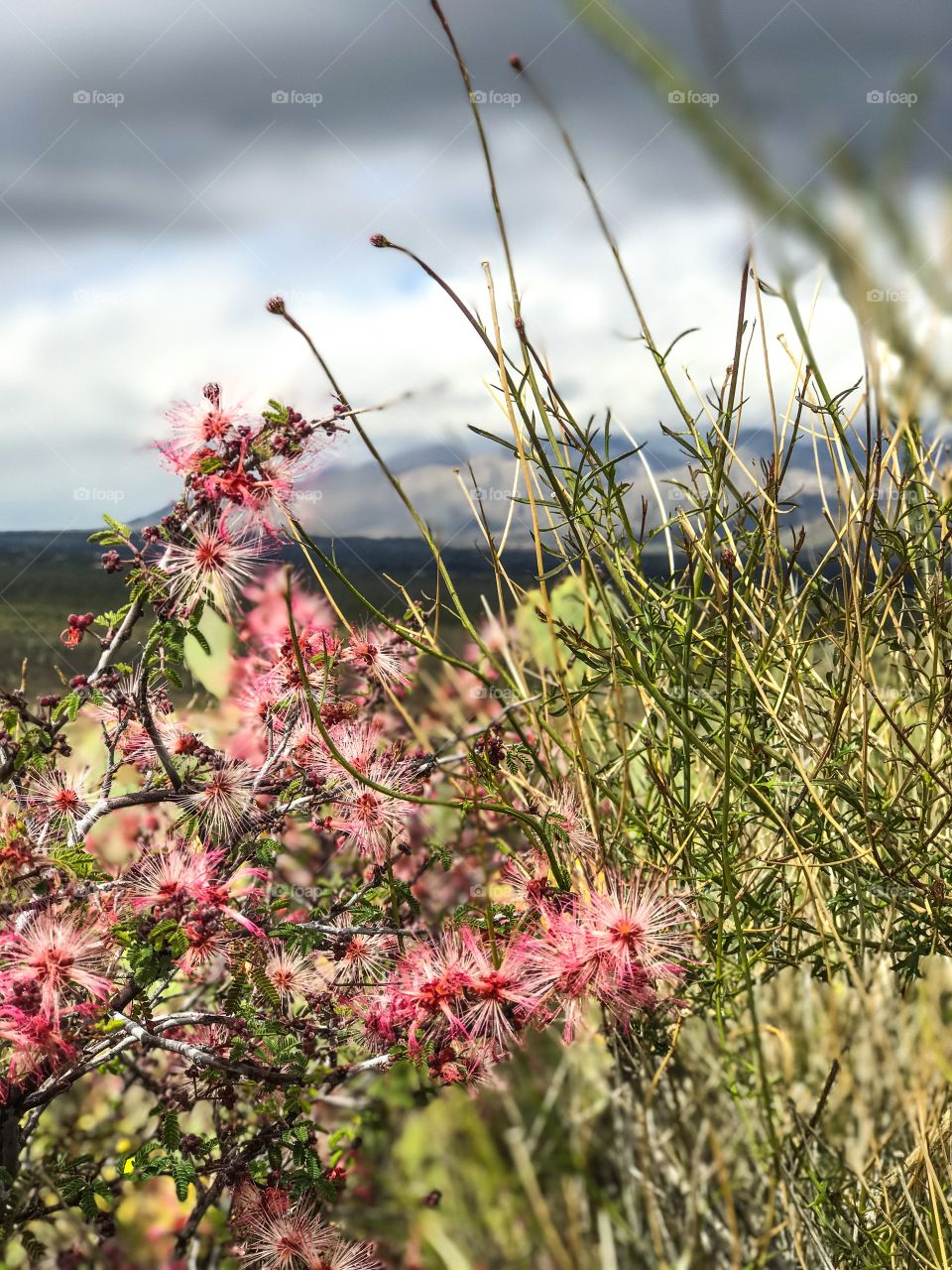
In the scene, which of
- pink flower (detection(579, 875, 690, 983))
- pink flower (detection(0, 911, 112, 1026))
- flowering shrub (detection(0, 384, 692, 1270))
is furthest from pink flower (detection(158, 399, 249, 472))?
Result: pink flower (detection(579, 875, 690, 983))

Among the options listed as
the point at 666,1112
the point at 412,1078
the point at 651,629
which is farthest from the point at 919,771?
the point at 412,1078

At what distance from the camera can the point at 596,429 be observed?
96cm

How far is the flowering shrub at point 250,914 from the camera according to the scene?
32.8 inches

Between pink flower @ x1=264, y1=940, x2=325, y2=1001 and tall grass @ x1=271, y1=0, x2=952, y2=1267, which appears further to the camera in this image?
pink flower @ x1=264, y1=940, x2=325, y2=1001

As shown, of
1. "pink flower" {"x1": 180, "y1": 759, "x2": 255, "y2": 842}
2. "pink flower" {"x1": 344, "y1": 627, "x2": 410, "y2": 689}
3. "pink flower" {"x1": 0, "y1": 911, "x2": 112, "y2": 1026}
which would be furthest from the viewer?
"pink flower" {"x1": 344, "y1": 627, "x2": 410, "y2": 689}

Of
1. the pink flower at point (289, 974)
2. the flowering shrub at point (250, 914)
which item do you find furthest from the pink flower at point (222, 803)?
the pink flower at point (289, 974)

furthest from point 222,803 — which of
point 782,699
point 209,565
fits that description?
point 782,699

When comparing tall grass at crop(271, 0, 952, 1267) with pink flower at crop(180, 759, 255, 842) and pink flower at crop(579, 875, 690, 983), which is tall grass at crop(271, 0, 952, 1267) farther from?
pink flower at crop(180, 759, 255, 842)

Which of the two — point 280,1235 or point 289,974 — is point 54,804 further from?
point 280,1235

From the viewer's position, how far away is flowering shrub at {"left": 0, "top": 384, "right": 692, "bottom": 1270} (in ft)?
2.74

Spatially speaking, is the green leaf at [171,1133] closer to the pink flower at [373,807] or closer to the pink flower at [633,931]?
the pink flower at [373,807]

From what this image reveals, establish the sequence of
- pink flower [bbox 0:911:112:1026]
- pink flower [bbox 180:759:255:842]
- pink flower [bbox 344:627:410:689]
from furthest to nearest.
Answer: pink flower [bbox 344:627:410:689] < pink flower [bbox 180:759:255:842] < pink flower [bbox 0:911:112:1026]

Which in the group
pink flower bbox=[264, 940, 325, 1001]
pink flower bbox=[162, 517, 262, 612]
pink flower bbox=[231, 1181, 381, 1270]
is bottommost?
pink flower bbox=[231, 1181, 381, 1270]

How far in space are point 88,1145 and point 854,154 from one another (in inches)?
63.9
